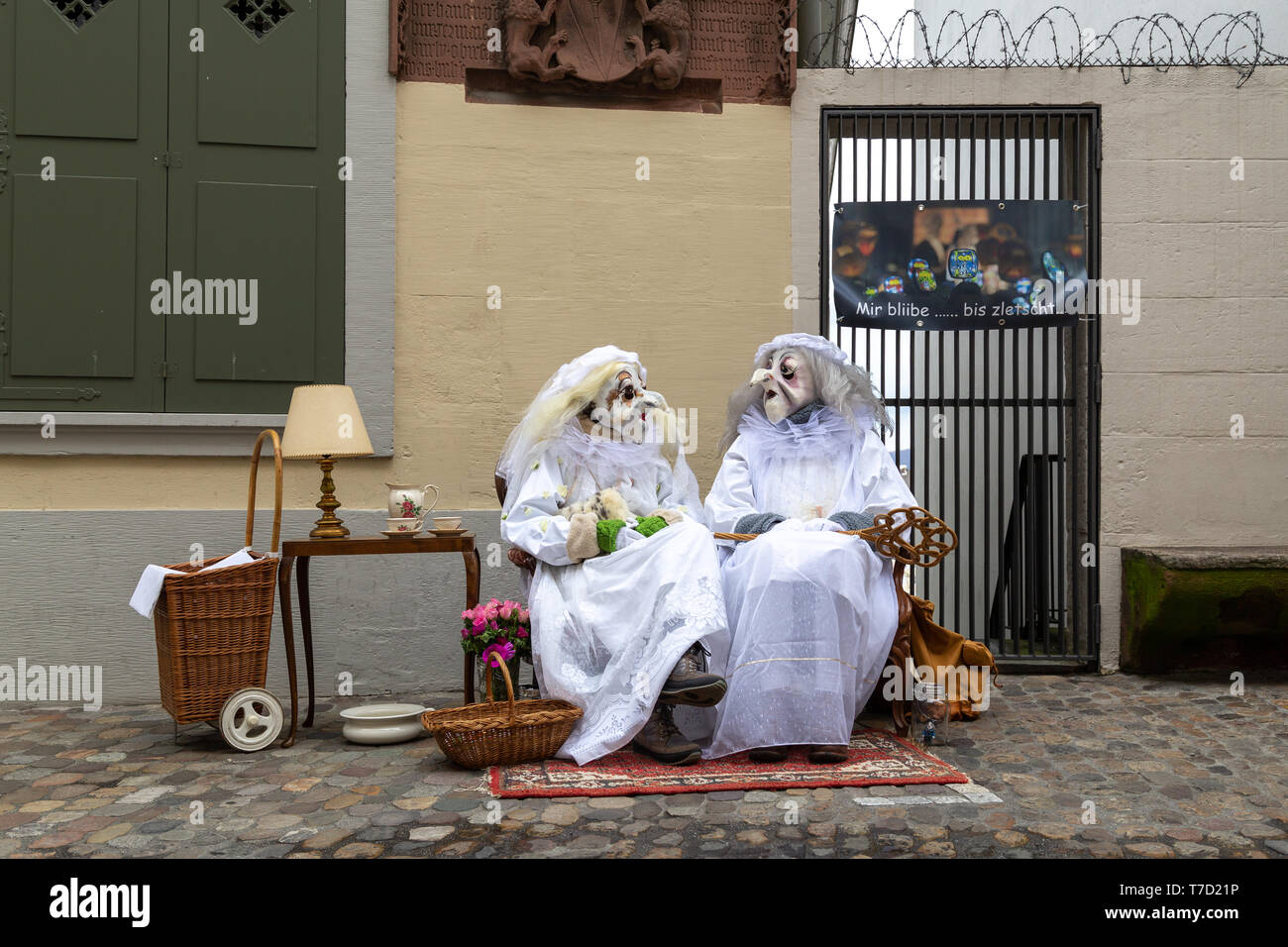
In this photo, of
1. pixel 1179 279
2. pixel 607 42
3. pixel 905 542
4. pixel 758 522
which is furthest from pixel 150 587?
pixel 1179 279

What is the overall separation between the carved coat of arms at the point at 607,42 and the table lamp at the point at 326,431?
2.14 metres

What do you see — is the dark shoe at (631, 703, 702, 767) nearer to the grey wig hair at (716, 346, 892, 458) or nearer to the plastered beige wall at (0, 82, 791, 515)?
the grey wig hair at (716, 346, 892, 458)

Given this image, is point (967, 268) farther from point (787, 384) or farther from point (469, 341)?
point (469, 341)

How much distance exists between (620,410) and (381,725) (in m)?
1.64

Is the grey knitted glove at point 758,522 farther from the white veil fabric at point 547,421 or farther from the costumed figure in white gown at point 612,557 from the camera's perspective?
the white veil fabric at point 547,421

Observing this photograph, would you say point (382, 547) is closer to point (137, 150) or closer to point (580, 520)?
point (580, 520)

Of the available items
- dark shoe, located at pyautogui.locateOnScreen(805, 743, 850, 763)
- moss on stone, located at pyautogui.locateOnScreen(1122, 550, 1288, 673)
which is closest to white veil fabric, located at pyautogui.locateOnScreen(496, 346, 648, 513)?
dark shoe, located at pyautogui.locateOnScreen(805, 743, 850, 763)

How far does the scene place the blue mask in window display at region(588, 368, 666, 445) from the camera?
15.9 feet

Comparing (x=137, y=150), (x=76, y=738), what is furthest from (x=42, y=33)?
(x=76, y=738)

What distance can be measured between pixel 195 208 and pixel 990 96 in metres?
4.20

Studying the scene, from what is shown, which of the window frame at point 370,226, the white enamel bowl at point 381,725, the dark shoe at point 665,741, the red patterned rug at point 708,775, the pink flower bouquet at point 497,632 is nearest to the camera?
the red patterned rug at point 708,775

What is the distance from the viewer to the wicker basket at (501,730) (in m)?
4.04

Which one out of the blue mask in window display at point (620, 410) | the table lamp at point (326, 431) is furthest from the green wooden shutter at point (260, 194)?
the blue mask in window display at point (620, 410)

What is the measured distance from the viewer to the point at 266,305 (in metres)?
5.64
